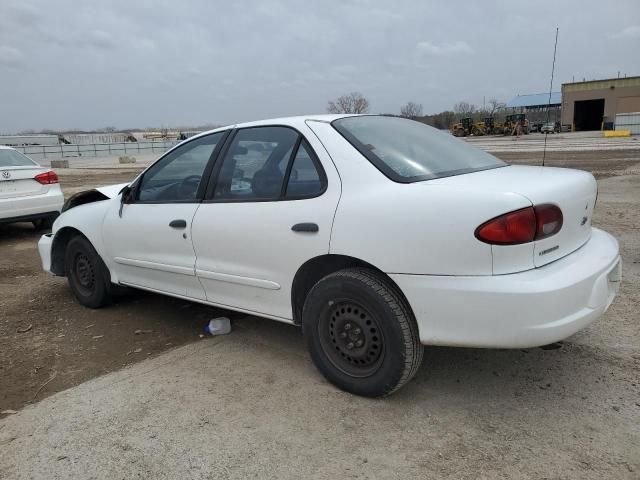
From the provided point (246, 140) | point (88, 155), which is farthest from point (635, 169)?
point (88, 155)

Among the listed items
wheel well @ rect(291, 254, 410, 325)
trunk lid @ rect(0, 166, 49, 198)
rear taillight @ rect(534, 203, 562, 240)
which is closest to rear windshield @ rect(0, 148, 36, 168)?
trunk lid @ rect(0, 166, 49, 198)

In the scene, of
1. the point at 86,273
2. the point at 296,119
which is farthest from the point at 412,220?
the point at 86,273

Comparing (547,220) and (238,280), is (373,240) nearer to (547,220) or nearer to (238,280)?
(547,220)

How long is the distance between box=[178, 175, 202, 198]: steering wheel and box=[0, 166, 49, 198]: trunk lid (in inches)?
202

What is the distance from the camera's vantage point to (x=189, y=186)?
3908 mm

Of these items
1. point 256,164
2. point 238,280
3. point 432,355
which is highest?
point 256,164

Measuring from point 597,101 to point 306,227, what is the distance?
68341 mm

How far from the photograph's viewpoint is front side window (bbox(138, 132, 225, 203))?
3.87 meters

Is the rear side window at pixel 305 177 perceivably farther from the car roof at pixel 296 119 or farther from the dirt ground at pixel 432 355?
the dirt ground at pixel 432 355

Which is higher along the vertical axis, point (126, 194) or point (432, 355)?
point (126, 194)

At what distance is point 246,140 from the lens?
12.1 feet

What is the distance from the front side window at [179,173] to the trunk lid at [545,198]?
5.88 ft

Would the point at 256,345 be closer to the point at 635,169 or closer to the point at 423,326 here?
the point at 423,326

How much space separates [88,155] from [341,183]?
43.0 metres
